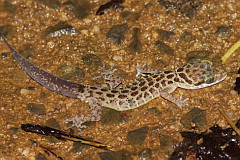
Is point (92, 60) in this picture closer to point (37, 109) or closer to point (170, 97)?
point (37, 109)

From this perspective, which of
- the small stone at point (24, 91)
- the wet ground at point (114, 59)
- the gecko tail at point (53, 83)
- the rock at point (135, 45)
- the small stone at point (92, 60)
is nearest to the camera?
the wet ground at point (114, 59)

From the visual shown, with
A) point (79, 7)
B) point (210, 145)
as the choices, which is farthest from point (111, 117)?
point (79, 7)

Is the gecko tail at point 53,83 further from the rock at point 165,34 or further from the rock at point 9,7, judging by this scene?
the rock at point 165,34

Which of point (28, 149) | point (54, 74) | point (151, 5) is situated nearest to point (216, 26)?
point (151, 5)

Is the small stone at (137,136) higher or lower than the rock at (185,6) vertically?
lower

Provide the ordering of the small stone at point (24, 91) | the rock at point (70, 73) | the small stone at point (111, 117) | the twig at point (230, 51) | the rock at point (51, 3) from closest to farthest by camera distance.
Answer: the small stone at point (111, 117) → the small stone at point (24, 91) → the twig at point (230, 51) → the rock at point (70, 73) → the rock at point (51, 3)

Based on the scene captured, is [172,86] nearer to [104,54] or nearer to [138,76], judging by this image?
[138,76]

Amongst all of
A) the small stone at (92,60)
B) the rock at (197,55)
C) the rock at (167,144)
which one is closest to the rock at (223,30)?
the rock at (197,55)

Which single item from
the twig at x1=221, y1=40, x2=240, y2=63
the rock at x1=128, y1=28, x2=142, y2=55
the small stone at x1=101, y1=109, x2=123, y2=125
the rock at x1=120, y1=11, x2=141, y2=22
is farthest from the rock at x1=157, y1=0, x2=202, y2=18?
the small stone at x1=101, y1=109, x2=123, y2=125
